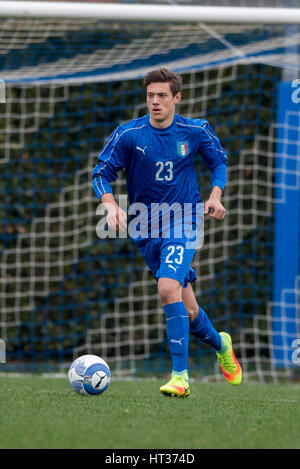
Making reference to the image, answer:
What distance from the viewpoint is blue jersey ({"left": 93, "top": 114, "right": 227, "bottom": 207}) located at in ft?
17.7

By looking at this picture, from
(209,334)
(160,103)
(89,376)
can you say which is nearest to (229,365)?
(209,334)

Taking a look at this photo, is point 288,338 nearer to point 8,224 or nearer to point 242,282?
point 242,282

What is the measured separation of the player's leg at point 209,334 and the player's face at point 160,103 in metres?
1.06

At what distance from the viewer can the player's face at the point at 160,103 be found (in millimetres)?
5277

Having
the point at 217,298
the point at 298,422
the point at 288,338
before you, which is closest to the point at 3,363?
the point at 217,298

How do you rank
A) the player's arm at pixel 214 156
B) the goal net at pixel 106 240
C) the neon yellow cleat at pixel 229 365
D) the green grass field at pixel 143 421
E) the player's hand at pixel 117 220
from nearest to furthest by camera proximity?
the green grass field at pixel 143 421 < the player's hand at pixel 117 220 < the player's arm at pixel 214 156 < the neon yellow cleat at pixel 229 365 < the goal net at pixel 106 240

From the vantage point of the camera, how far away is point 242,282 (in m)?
8.95

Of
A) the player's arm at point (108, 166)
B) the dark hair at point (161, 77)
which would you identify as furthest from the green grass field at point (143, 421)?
the dark hair at point (161, 77)

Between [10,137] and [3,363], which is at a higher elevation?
[10,137]

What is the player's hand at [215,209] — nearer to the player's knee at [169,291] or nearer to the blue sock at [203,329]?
the player's knee at [169,291]

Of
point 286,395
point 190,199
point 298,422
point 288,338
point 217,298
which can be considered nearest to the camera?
point 298,422

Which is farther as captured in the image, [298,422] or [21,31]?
[21,31]

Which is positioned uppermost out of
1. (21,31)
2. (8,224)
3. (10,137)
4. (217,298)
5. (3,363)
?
(21,31)

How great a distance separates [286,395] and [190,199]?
5.24ft
